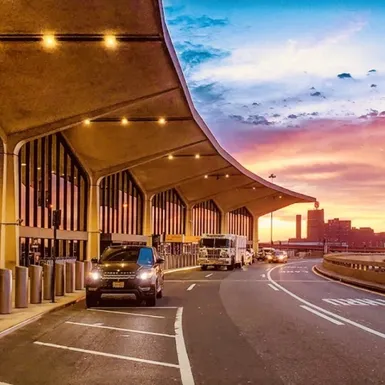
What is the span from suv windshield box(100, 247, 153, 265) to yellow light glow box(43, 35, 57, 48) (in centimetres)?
713

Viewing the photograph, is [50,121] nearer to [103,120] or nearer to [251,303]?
[103,120]

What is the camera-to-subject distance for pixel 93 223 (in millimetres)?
45188

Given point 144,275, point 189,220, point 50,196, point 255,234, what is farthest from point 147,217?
point 255,234

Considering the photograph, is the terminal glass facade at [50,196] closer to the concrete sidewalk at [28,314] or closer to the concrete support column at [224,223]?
the concrete sidewalk at [28,314]

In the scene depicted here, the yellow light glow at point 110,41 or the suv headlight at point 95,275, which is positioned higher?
the yellow light glow at point 110,41

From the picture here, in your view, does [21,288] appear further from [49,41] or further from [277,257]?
[277,257]

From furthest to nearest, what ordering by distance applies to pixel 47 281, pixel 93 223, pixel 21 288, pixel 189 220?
pixel 189 220 → pixel 93 223 → pixel 47 281 → pixel 21 288

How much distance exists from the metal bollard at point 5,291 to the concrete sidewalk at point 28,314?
23cm

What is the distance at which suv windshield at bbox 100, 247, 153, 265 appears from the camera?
68.2ft

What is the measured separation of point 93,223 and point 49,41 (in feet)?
78.7

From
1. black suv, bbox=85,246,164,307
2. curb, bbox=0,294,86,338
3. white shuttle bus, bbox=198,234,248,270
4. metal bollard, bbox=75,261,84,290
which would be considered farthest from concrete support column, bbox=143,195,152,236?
black suv, bbox=85,246,164,307

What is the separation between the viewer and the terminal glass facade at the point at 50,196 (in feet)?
113

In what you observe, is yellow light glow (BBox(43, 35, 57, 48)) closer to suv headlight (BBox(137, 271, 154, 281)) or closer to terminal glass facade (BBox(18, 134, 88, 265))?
suv headlight (BBox(137, 271, 154, 281))

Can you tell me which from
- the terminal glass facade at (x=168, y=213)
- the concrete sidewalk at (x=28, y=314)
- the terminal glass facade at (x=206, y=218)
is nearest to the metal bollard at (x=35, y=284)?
the concrete sidewalk at (x=28, y=314)
